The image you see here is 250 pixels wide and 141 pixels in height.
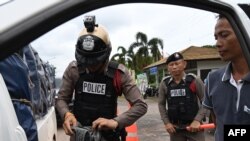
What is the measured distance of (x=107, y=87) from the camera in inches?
114

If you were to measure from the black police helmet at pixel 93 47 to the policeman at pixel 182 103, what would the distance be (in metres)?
2.11

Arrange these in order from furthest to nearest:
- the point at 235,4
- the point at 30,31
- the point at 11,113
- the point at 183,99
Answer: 1. the point at 183,99
2. the point at 235,4
3. the point at 11,113
4. the point at 30,31

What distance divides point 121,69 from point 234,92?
777 mm

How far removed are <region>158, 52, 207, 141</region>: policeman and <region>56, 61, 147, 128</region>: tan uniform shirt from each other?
181 centimetres

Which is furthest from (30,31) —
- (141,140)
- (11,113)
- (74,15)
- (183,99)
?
(141,140)

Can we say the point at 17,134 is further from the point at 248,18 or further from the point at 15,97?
the point at 248,18

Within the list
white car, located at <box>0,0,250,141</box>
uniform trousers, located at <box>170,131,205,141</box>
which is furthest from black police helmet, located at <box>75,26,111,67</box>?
uniform trousers, located at <box>170,131,205,141</box>

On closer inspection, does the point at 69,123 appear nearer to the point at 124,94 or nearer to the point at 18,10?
the point at 124,94

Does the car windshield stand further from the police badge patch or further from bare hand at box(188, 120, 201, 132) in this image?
bare hand at box(188, 120, 201, 132)

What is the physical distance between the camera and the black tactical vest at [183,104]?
4680 mm

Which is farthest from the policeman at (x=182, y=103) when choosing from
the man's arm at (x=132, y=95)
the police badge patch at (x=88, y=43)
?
the police badge patch at (x=88, y=43)

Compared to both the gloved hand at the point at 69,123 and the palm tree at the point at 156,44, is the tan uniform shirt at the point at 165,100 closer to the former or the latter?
the palm tree at the point at 156,44

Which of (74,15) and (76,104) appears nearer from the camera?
(74,15)

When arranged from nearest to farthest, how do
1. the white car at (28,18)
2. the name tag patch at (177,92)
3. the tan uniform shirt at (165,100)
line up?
1. the white car at (28,18)
2. the tan uniform shirt at (165,100)
3. the name tag patch at (177,92)
